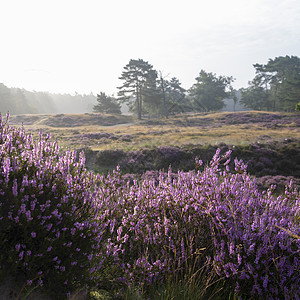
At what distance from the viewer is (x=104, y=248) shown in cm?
264

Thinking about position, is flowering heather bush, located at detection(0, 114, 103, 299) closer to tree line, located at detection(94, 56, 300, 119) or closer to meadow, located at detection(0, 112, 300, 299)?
meadow, located at detection(0, 112, 300, 299)

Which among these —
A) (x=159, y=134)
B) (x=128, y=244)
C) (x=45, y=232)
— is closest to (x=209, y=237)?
(x=128, y=244)

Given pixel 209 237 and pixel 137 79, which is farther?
pixel 137 79

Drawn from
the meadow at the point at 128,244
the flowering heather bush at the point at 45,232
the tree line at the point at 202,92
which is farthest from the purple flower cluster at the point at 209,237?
Result: the tree line at the point at 202,92

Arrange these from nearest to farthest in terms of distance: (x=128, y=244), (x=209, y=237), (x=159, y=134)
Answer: (x=209, y=237)
(x=128, y=244)
(x=159, y=134)

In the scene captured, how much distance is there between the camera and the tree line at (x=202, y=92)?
54906 millimetres

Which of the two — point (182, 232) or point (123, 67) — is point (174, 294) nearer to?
point (182, 232)

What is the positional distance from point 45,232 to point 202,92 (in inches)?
3013

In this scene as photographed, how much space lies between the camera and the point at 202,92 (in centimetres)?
7438

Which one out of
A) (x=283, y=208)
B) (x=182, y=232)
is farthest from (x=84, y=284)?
(x=283, y=208)

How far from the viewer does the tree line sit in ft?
180

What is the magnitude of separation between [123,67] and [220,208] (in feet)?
182

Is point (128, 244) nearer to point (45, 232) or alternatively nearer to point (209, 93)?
point (45, 232)

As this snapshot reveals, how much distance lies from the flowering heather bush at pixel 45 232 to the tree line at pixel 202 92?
4871cm
